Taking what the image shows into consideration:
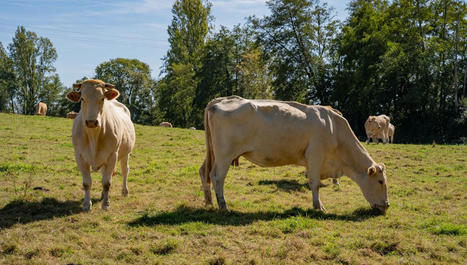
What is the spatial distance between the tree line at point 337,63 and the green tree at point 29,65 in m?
0.23

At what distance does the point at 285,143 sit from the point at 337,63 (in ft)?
127

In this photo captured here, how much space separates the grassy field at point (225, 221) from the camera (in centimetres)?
582

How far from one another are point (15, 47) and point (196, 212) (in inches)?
2739

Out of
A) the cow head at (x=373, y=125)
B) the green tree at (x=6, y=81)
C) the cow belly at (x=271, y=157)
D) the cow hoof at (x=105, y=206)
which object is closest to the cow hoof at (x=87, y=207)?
the cow hoof at (x=105, y=206)

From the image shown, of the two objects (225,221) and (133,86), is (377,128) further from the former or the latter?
(133,86)

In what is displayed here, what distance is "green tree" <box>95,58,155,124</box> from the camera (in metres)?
67.2

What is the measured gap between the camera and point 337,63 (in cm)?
4528

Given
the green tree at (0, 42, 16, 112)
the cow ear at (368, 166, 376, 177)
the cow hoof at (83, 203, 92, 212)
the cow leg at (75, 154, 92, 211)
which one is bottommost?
the cow hoof at (83, 203, 92, 212)

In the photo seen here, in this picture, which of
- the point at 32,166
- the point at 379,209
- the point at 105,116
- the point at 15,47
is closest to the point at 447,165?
the point at 379,209

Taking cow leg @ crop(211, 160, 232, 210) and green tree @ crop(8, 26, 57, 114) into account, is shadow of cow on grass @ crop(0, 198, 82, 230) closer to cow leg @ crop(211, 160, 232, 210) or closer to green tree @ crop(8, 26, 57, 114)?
cow leg @ crop(211, 160, 232, 210)

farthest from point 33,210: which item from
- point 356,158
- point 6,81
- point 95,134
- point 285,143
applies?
point 6,81

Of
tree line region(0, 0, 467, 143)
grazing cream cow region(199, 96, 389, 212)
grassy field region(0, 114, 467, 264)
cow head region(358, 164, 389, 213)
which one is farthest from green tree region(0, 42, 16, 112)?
cow head region(358, 164, 389, 213)

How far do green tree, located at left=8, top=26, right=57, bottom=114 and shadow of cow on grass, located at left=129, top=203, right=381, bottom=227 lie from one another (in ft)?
222

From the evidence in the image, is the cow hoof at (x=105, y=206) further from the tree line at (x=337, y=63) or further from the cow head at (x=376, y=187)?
the tree line at (x=337, y=63)
